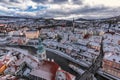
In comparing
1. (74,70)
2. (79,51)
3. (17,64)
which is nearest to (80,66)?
(74,70)

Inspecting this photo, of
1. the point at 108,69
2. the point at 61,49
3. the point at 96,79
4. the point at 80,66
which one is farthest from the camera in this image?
the point at 61,49

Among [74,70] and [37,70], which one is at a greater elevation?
[37,70]

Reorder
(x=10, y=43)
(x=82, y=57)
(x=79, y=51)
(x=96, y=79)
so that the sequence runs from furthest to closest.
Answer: (x=10, y=43), (x=79, y=51), (x=82, y=57), (x=96, y=79)

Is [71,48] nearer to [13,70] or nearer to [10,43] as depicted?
[13,70]

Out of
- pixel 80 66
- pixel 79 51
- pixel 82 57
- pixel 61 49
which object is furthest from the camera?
pixel 61 49

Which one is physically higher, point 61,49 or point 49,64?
point 49,64

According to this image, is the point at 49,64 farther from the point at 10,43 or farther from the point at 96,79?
the point at 10,43

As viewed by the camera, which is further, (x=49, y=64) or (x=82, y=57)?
(x=82, y=57)

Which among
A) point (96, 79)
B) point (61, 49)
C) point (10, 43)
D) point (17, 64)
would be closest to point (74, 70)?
point (96, 79)

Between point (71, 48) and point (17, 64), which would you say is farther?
point (71, 48)

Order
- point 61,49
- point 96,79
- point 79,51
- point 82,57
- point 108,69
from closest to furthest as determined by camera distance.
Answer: point 96,79 → point 108,69 → point 82,57 → point 79,51 → point 61,49
